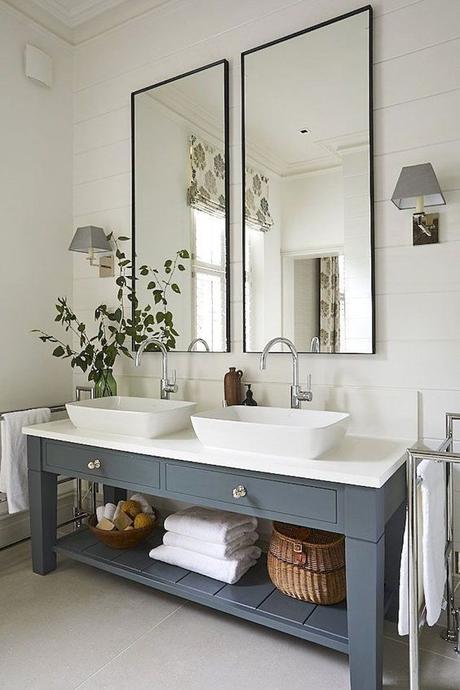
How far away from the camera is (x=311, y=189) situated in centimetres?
220

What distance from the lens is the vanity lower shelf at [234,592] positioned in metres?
1.68

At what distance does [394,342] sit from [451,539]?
0.73 metres

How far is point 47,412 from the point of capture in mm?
2566

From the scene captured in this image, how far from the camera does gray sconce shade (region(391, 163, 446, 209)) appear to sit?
1799 millimetres

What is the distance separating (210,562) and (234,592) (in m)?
0.15

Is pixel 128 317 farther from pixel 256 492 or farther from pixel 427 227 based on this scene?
pixel 427 227

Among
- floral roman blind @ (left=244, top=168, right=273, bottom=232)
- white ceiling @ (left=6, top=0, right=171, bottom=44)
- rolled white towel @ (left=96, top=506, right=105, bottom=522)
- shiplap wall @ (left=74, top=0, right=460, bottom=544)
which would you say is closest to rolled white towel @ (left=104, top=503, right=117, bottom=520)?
rolled white towel @ (left=96, top=506, right=105, bottom=522)

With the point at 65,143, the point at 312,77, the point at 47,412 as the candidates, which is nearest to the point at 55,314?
the point at 47,412


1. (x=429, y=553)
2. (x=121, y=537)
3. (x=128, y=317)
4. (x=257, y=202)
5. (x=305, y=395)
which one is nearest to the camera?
(x=429, y=553)

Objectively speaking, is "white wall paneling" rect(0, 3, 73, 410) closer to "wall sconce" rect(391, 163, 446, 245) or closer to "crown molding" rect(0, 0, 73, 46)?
"crown molding" rect(0, 0, 73, 46)

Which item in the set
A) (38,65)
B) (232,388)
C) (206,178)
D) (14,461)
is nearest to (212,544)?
(232,388)

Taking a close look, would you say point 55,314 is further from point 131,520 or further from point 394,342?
point 394,342

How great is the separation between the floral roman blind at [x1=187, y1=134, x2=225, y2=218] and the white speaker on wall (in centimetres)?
99

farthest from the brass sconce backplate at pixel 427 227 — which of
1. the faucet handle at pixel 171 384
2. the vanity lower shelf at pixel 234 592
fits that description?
the vanity lower shelf at pixel 234 592
